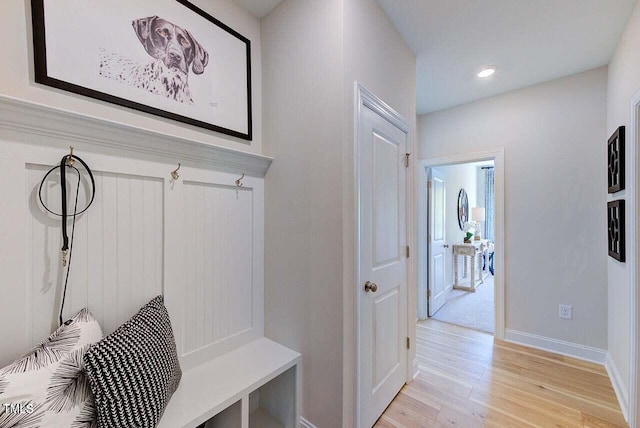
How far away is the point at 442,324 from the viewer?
3182 millimetres

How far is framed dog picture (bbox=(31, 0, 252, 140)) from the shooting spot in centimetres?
106

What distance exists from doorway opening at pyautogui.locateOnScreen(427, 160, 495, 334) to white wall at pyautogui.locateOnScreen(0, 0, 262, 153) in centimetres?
269

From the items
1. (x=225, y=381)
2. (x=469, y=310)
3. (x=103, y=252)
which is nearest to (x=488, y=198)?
(x=469, y=310)

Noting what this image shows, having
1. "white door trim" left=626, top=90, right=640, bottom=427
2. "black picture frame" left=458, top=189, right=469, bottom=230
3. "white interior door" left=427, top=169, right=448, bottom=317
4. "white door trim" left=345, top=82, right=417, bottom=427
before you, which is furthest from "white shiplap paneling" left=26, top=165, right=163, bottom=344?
"black picture frame" left=458, top=189, right=469, bottom=230

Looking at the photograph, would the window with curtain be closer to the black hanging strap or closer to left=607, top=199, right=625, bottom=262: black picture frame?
left=607, top=199, right=625, bottom=262: black picture frame

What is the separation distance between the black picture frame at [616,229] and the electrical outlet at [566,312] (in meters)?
0.66

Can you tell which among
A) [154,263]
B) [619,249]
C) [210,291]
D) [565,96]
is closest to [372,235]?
[210,291]

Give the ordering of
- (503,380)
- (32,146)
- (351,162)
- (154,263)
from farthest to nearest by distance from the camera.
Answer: (503,380)
(351,162)
(154,263)
(32,146)

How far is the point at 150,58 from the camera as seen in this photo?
51.4 inches

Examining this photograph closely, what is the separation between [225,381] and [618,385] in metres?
2.69

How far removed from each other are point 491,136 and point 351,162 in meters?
2.24

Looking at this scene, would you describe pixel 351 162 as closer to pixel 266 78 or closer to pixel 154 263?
pixel 266 78

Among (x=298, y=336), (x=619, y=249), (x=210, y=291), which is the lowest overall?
(x=298, y=336)

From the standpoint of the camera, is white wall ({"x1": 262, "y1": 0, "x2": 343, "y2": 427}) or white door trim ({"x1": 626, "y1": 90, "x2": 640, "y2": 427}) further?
white door trim ({"x1": 626, "y1": 90, "x2": 640, "y2": 427})
